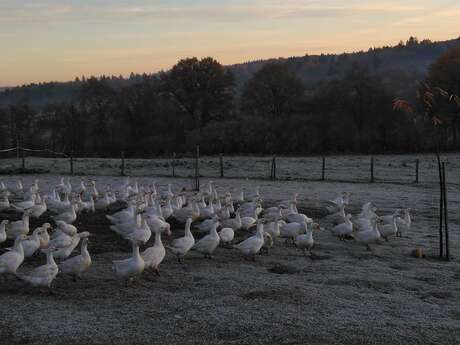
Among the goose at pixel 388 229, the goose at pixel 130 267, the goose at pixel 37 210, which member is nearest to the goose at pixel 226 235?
the goose at pixel 130 267

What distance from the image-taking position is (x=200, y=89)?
61.0 meters

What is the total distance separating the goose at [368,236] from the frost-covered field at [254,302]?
0.31 metres

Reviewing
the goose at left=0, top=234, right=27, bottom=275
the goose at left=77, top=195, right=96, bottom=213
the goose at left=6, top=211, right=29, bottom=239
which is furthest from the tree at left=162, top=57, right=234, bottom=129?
the goose at left=0, top=234, right=27, bottom=275

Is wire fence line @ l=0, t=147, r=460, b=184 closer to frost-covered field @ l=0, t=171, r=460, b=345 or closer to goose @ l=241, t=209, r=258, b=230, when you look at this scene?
goose @ l=241, t=209, r=258, b=230

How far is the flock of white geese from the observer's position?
37.2 ft

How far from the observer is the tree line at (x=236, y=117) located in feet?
172

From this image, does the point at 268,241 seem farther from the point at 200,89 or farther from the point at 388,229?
the point at 200,89

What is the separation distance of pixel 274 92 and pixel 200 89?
7.49m

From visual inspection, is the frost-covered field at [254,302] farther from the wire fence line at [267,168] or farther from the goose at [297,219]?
the wire fence line at [267,168]

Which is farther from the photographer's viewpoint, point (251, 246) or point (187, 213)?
point (187, 213)

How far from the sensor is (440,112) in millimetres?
50781

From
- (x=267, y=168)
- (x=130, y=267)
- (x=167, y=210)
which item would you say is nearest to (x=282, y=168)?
(x=267, y=168)

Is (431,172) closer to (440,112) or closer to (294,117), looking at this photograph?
(440,112)

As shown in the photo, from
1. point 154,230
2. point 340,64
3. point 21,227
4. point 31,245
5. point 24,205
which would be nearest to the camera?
point 31,245
